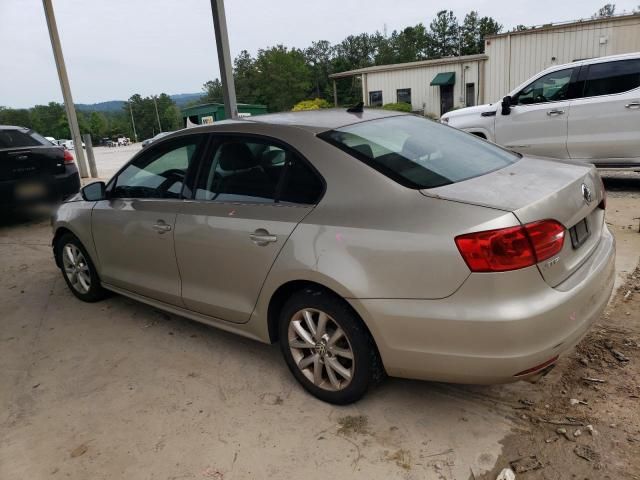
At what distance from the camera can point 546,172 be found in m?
2.64

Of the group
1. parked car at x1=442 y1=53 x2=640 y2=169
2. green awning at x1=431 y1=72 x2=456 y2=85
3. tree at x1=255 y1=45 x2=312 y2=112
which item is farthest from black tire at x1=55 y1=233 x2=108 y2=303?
tree at x1=255 y1=45 x2=312 y2=112

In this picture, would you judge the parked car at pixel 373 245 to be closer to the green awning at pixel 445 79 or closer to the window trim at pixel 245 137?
the window trim at pixel 245 137

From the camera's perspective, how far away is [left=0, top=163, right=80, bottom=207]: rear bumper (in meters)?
7.13

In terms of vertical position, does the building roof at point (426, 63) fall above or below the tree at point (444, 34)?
below

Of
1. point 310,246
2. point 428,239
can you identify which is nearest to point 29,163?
point 310,246

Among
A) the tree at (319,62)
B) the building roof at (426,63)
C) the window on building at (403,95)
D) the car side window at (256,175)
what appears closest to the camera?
the car side window at (256,175)

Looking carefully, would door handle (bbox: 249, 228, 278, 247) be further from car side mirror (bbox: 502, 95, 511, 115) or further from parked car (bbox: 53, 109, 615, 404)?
car side mirror (bbox: 502, 95, 511, 115)

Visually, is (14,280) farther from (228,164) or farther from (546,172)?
(546,172)

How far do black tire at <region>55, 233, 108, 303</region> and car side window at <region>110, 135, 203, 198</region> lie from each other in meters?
0.73

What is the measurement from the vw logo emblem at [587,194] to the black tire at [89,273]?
368 centimetres

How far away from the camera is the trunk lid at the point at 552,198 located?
7.11 feet

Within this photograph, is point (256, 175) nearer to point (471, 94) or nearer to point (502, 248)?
point (502, 248)

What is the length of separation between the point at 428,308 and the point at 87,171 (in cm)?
1351

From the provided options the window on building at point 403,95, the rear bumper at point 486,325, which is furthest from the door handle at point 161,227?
the window on building at point 403,95
